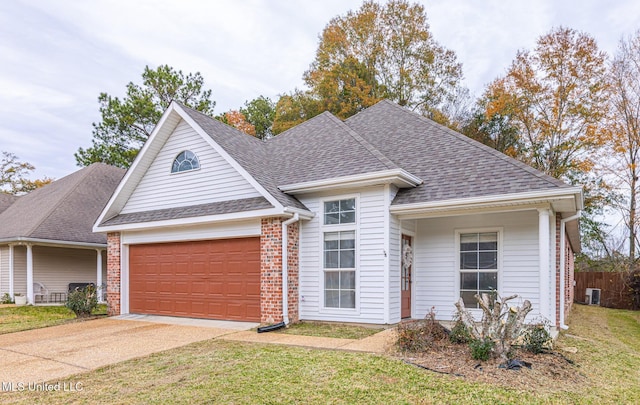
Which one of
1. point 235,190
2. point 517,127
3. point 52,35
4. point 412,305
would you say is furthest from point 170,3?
point 517,127

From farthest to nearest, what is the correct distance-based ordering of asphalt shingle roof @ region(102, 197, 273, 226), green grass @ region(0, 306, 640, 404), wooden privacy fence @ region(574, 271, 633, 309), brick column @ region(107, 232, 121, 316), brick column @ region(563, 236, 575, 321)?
wooden privacy fence @ region(574, 271, 633, 309) < brick column @ region(107, 232, 121, 316) < brick column @ region(563, 236, 575, 321) < asphalt shingle roof @ region(102, 197, 273, 226) < green grass @ region(0, 306, 640, 404)

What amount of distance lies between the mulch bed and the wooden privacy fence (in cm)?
1523

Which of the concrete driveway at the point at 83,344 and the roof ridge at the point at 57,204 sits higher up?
the roof ridge at the point at 57,204

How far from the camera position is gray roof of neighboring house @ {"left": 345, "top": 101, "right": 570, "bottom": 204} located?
28.7 feet

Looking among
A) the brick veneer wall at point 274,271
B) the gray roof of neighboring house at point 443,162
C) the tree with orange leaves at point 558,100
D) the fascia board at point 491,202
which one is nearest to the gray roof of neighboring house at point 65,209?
the brick veneer wall at point 274,271

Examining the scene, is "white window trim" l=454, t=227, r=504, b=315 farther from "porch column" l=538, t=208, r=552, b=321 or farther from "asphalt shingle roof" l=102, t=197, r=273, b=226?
"asphalt shingle roof" l=102, t=197, r=273, b=226

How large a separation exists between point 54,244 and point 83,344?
9254mm

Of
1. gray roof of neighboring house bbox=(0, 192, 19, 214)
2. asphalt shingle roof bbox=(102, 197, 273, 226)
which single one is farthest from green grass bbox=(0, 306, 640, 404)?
gray roof of neighboring house bbox=(0, 192, 19, 214)

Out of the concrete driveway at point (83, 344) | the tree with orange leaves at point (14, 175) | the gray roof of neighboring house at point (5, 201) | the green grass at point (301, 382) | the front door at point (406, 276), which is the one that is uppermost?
the tree with orange leaves at point (14, 175)

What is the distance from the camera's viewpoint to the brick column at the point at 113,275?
12.3 m

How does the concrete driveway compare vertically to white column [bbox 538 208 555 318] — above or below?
below

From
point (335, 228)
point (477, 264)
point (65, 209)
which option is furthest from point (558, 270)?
point (65, 209)

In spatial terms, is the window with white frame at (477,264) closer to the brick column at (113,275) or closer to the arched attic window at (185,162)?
the arched attic window at (185,162)

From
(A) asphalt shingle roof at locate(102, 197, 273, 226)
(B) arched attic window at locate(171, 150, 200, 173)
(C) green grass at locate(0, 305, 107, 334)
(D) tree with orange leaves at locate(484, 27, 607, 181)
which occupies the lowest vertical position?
(C) green grass at locate(0, 305, 107, 334)
